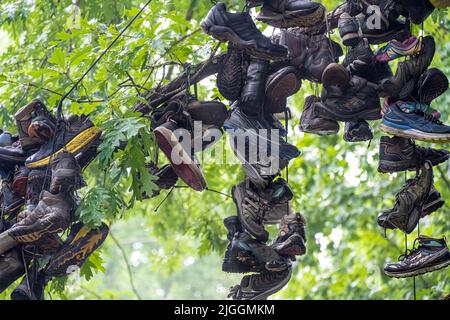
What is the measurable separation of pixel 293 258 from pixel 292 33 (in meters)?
0.98

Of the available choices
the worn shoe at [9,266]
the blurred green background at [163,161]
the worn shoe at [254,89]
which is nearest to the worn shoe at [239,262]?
the blurred green background at [163,161]

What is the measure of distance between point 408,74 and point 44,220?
63.9 inches

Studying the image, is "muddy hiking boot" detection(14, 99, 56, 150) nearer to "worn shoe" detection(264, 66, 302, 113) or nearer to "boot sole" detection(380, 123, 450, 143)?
"worn shoe" detection(264, 66, 302, 113)

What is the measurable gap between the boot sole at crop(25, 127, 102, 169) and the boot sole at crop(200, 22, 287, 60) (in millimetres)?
728

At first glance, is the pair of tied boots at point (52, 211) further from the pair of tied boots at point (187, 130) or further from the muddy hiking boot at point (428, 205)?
the muddy hiking boot at point (428, 205)

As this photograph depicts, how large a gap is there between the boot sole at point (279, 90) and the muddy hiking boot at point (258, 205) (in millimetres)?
351

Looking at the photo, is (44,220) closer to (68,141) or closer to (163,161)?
(68,141)

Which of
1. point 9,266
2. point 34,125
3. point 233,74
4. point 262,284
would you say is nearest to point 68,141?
point 34,125

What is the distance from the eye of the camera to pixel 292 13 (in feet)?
15.4

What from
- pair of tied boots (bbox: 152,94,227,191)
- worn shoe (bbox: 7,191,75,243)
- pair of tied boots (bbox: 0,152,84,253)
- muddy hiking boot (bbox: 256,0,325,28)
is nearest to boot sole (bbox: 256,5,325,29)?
muddy hiking boot (bbox: 256,0,325,28)

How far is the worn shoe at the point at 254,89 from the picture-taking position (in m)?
4.89

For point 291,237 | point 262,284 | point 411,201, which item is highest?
point 411,201

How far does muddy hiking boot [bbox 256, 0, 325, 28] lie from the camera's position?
4.66 meters
